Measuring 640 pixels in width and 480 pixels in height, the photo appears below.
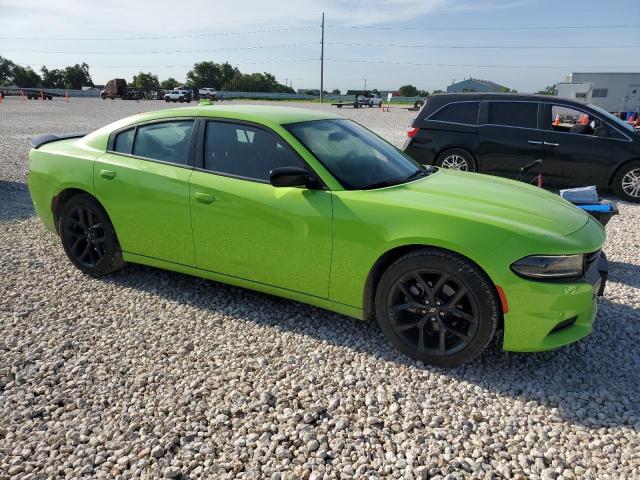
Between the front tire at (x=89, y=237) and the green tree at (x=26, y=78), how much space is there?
103 metres

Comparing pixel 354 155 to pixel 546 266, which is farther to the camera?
pixel 354 155

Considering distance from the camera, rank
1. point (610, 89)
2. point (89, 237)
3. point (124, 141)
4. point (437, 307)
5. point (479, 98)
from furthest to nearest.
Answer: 1. point (610, 89)
2. point (479, 98)
3. point (89, 237)
4. point (124, 141)
5. point (437, 307)

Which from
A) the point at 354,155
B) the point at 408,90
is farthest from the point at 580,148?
the point at 408,90

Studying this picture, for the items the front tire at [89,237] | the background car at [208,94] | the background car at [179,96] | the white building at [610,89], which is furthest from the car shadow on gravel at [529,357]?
the background car at [208,94]

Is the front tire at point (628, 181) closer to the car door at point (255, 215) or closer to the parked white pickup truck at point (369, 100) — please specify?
the car door at point (255, 215)

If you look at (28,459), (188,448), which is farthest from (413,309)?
(28,459)

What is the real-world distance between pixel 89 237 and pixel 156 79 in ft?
346

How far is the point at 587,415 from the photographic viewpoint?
2.68 m

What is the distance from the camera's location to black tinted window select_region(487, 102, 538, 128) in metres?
Result: 7.96

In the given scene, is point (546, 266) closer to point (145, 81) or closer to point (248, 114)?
point (248, 114)

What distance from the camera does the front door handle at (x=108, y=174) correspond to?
3996mm

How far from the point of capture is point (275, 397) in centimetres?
279

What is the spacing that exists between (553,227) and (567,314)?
20.9 inches

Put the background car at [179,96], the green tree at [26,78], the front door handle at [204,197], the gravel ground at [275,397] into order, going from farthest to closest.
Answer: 1. the green tree at [26,78]
2. the background car at [179,96]
3. the front door handle at [204,197]
4. the gravel ground at [275,397]
